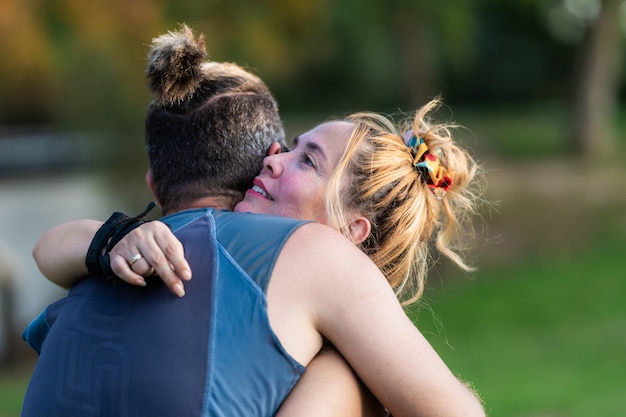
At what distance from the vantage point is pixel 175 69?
2486 mm

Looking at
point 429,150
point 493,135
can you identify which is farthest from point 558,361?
point 493,135

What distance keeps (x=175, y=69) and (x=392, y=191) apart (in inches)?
27.1

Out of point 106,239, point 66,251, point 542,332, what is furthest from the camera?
point 542,332

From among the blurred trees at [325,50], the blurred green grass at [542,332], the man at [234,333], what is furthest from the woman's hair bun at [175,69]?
the blurred trees at [325,50]

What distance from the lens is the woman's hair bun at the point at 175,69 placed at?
2484 mm

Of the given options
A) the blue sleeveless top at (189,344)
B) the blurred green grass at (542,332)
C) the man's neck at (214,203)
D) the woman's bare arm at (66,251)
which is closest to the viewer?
the blue sleeveless top at (189,344)

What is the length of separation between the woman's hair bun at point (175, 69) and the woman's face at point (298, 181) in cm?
30

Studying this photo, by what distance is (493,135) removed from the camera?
20.4 metres

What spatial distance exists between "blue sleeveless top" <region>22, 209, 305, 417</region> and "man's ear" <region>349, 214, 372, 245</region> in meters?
0.39

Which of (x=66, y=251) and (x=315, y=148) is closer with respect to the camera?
(x=66, y=251)

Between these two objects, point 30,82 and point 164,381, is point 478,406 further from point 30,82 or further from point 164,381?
point 30,82

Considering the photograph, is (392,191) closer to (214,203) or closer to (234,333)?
(214,203)

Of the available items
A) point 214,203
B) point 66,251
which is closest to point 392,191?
point 214,203

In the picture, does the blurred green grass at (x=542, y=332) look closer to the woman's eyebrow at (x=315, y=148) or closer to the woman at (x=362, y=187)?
the woman at (x=362, y=187)
